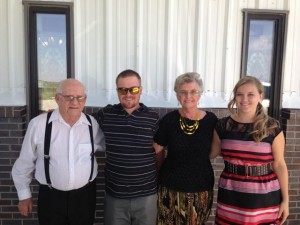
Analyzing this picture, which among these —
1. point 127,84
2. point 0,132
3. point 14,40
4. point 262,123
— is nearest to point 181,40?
point 127,84

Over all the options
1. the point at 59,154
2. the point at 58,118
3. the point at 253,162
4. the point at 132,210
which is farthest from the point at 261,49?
the point at 59,154

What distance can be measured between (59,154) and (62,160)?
0.17 ft

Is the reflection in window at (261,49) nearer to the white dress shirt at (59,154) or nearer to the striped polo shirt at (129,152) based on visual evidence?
the striped polo shirt at (129,152)

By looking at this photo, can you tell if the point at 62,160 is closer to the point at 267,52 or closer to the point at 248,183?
the point at 248,183

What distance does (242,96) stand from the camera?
2338 millimetres

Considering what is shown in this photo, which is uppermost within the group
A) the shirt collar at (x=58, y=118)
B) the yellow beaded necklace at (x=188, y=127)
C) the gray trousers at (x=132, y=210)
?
the shirt collar at (x=58, y=118)

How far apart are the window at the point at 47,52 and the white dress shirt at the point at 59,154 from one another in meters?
1.16

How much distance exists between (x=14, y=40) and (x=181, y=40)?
182 cm

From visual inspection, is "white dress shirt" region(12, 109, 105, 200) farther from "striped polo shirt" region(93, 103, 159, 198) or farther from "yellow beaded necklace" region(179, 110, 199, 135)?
"yellow beaded necklace" region(179, 110, 199, 135)

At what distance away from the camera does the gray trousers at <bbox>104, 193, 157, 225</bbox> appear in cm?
253

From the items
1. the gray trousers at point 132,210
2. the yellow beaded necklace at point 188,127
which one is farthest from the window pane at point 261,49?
the gray trousers at point 132,210

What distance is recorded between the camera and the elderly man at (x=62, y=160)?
7.79ft

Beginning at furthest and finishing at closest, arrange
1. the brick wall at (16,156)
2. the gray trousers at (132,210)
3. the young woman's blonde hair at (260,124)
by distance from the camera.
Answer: the brick wall at (16,156) < the gray trousers at (132,210) < the young woman's blonde hair at (260,124)

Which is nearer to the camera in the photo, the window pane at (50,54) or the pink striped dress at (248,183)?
the pink striped dress at (248,183)
